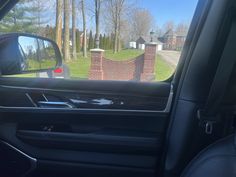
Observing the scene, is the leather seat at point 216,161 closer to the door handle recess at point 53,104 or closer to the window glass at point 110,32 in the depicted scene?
the window glass at point 110,32

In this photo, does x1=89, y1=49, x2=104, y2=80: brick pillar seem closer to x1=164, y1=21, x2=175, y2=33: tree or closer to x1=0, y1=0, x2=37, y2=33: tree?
x1=0, y1=0, x2=37, y2=33: tree

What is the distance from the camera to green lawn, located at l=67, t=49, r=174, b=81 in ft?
7.27

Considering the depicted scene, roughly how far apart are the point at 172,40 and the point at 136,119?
51 centimetres

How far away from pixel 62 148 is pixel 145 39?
0.82 meters

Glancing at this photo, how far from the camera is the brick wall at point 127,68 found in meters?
2.29

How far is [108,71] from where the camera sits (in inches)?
93.3

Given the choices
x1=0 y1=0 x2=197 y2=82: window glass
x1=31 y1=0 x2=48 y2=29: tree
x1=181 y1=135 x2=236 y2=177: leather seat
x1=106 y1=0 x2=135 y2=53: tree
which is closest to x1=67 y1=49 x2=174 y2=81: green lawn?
x1=0 y1=0 x2=197 y2=82: window glass

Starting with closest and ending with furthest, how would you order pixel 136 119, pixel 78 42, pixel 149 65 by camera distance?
pixel 136 119 < pixel 149 65 < pixel 78 42

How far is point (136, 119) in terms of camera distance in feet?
6.24

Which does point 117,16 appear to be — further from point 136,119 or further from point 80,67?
point 136,119

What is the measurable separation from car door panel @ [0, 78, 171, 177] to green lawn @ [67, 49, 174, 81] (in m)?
0.22

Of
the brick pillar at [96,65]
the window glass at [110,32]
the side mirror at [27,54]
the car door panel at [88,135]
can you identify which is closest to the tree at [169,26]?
the window glass at [110,32]

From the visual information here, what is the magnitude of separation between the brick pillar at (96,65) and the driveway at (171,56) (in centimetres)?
43

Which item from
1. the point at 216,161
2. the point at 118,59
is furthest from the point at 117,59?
the point at 216,161
